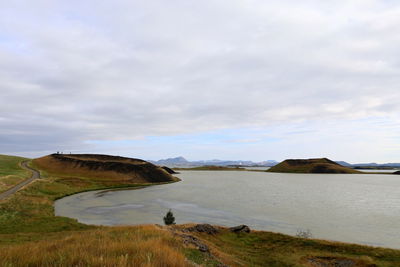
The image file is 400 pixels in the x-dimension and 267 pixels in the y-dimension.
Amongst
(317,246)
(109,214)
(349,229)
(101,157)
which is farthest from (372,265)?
(101,157)

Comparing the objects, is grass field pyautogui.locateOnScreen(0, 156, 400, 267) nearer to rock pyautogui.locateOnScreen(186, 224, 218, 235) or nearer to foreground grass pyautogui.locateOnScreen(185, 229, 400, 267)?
foreground grass pyautogui.locateOnScreen(185, 229, 400, 267)

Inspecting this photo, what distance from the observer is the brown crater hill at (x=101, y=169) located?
102m

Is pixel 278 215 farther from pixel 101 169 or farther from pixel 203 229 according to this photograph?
pixel 101 169

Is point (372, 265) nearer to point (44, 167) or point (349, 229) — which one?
point (349, 229)

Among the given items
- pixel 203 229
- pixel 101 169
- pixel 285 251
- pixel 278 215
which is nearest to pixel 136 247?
pixel 285 251

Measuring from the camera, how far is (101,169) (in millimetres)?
106312

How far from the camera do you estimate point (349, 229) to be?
34.0m

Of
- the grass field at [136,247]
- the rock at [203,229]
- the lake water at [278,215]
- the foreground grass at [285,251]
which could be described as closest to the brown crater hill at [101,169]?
the lake water at [278,215]

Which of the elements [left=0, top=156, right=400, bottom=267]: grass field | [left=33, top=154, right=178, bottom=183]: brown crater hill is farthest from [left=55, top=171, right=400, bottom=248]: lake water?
[left=33, top=154, right=178, bottom=183]: brown crater hill


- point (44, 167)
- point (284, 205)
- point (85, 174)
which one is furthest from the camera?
point (44, 167)

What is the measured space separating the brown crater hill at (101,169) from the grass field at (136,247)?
55451 millimetres

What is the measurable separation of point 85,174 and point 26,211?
208 ft

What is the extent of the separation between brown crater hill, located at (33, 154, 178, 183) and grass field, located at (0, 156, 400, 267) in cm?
5545

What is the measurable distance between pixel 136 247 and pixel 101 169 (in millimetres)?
106959
